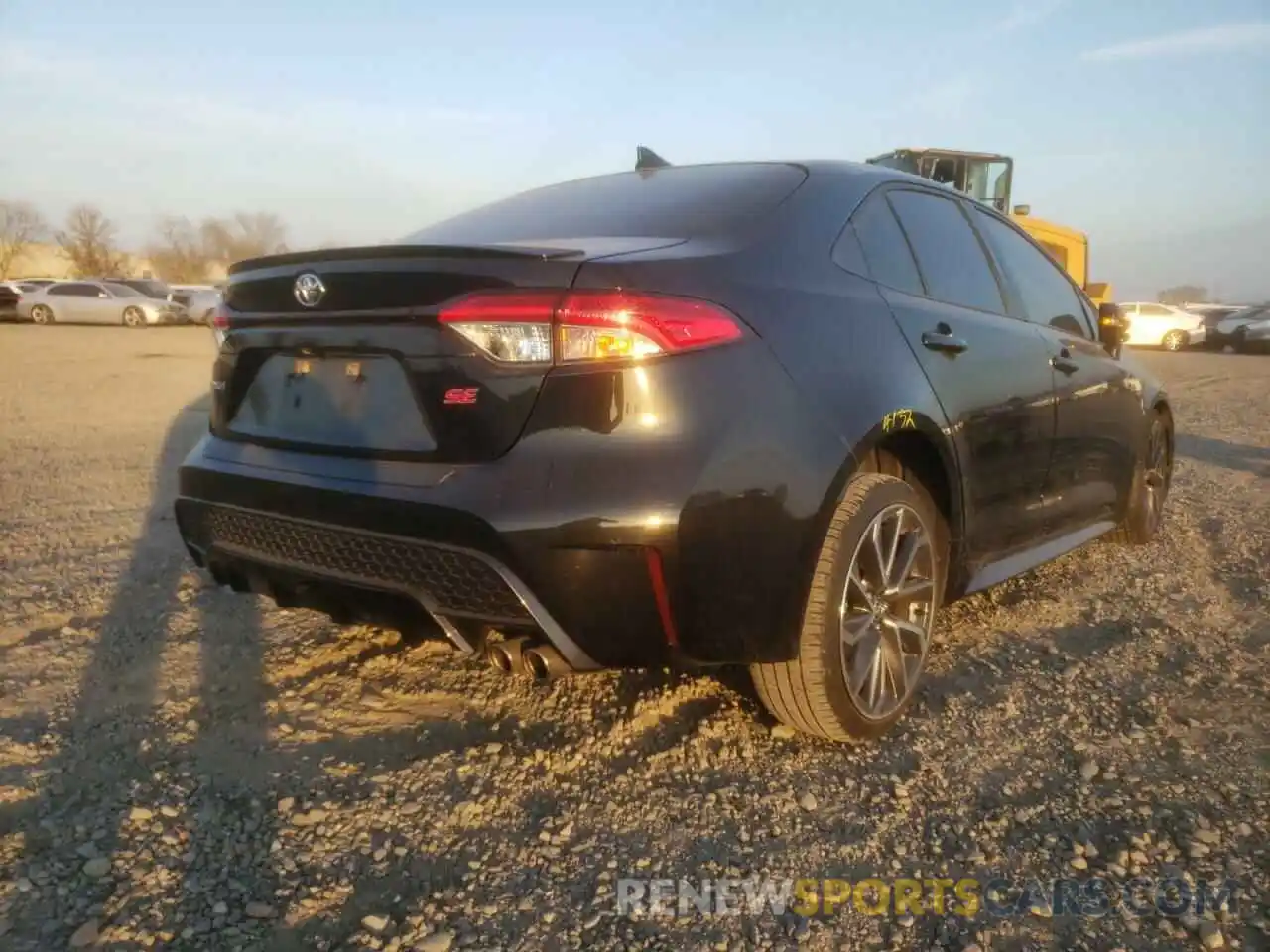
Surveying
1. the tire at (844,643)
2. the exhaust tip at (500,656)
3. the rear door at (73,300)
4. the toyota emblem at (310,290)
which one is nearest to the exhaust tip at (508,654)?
the exhaust tip at (500,656)

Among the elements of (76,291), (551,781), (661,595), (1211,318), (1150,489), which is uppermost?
(76,291)

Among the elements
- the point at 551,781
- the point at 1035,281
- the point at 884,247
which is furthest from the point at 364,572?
the point at 1035,281

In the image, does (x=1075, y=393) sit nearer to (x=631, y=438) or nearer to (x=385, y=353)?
(x=631, y=438)

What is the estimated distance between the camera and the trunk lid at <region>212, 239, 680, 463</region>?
2148 mm

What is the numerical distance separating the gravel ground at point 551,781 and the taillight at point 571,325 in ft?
3.56

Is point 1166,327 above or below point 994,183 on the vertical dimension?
below

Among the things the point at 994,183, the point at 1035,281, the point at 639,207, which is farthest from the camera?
the point at 994,183

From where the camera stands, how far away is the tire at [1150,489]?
15.4 feet

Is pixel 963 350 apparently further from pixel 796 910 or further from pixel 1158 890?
pixel 796 910

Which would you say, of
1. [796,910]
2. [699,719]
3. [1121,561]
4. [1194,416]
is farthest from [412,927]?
[1194,416]

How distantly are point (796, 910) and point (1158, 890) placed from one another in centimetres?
78

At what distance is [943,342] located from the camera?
293 centimetres

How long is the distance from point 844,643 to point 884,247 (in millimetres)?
1216

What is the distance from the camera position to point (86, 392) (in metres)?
11.4
